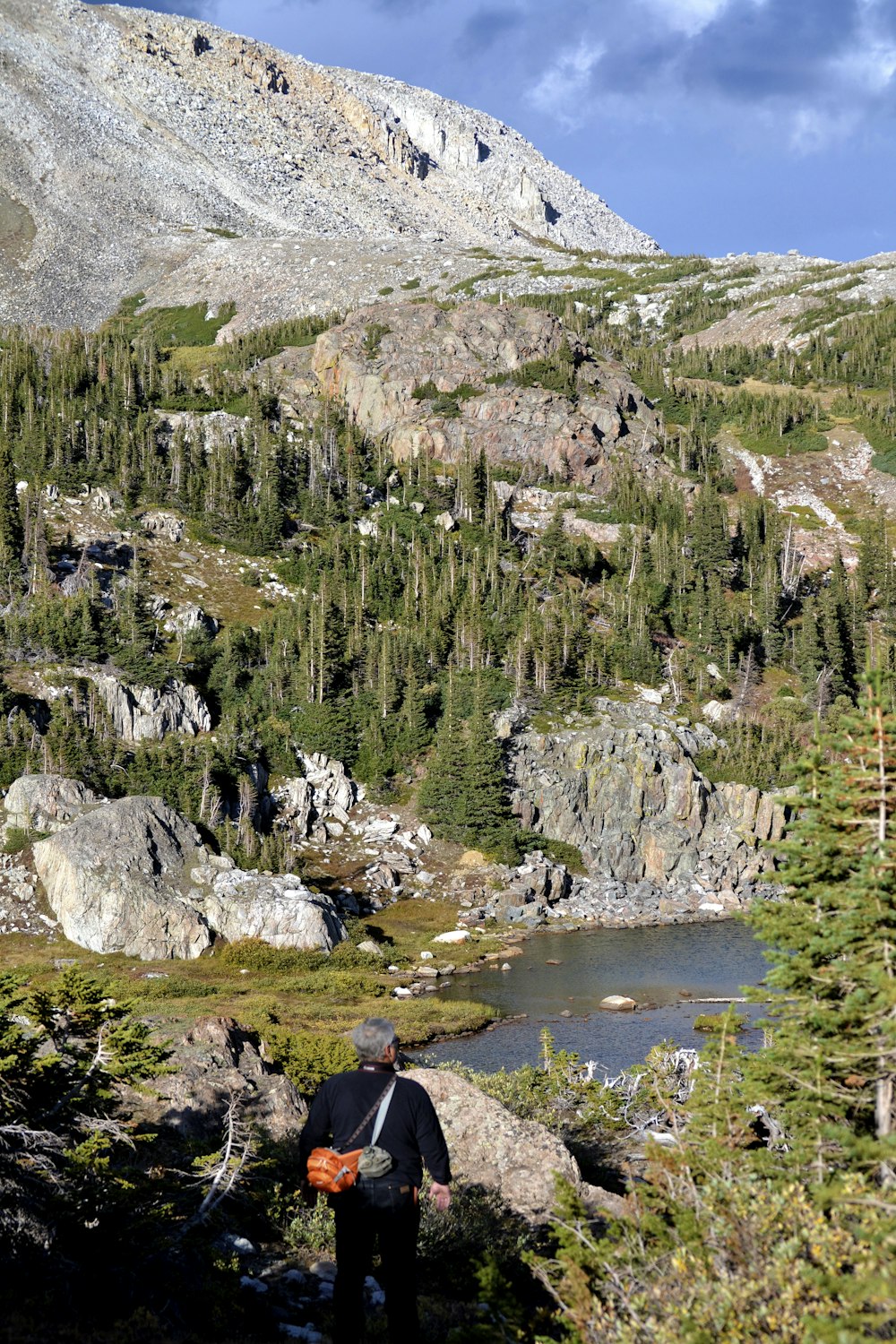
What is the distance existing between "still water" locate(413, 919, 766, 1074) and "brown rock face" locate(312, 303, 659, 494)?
75690mm

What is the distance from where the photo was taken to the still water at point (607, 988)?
3528 centimetres

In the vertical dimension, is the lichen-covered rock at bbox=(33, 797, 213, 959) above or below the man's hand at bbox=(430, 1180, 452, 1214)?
below

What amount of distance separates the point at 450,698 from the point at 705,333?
4750 inches

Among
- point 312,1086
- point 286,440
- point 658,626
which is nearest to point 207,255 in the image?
point 286,440

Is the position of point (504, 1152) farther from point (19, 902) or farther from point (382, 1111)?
point (19, 902)

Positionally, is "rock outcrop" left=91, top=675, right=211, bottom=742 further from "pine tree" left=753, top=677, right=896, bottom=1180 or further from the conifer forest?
"pine tree" left=753, top=677, right=896, bottom=1180

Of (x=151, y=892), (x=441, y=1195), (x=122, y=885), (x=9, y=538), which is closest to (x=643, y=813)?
(x=151, y=892)

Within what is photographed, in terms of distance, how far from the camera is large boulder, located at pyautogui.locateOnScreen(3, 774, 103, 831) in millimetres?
57438

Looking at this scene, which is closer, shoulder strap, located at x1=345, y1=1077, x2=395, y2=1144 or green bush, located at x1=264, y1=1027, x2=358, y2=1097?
shoulder strap, located at x1=345, y1=1077, x2=395, y2=1144

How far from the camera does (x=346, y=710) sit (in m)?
84.6

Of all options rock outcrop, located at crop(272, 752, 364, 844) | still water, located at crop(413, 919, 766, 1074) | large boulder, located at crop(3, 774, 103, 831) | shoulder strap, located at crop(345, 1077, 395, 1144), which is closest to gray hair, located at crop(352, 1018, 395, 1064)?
shoulder strap, located at crop(345, 1077, 395, 1144)

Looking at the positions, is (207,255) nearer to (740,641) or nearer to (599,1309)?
(740,641)

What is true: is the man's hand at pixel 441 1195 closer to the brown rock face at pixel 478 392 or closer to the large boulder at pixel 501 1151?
the large boulder at pixel 501 1151

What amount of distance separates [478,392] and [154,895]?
94613 mm
